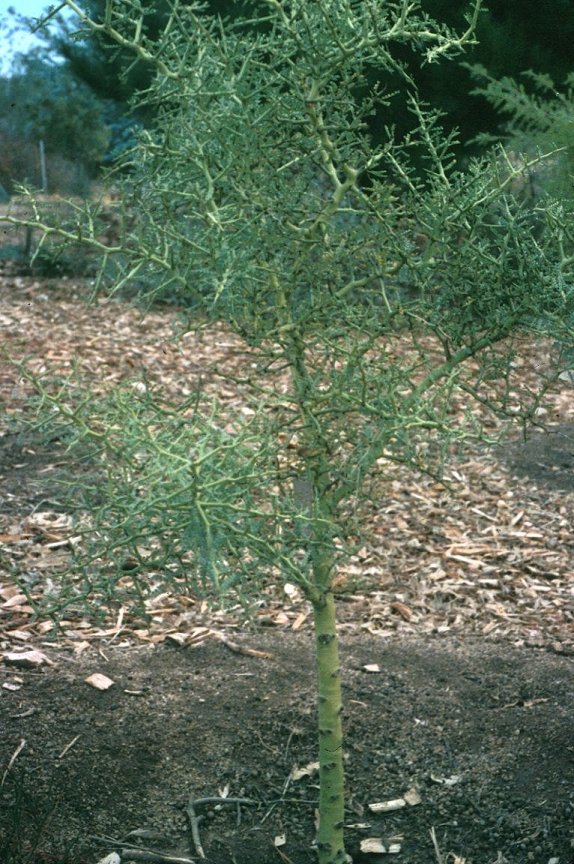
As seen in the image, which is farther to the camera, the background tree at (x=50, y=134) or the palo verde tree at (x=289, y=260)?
the background tree at (x=50, y=134)

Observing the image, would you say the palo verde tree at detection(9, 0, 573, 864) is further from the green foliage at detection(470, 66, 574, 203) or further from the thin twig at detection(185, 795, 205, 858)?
the green foliage at detection(470, 66, 574, 203)

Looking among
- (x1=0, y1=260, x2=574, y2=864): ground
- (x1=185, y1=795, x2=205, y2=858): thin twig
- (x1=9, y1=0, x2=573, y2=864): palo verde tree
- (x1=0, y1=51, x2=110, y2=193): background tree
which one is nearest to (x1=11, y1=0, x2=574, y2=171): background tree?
(x1=0, y1=51, x2=110, y2=193): background tree

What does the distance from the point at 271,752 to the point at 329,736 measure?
2.41 feet

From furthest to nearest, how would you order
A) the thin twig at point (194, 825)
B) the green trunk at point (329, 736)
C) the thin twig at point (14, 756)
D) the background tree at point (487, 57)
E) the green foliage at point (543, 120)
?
the background tree at point (487, 57)
the green foliage at point (543, 120)
the thin twig at point (14, 756)
the thin twig at point (194, 825)
the green trunk at point (329, 736)

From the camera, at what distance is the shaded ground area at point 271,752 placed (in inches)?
121

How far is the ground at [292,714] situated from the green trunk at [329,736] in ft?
0.39

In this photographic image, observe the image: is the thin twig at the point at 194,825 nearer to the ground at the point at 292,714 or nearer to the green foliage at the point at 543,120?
the ground at the point at 292,714

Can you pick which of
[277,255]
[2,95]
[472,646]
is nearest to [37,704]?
[472,646]

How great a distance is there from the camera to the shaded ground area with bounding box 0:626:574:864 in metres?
3.07

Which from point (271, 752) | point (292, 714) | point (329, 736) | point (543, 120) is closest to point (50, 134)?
point (543, 120)

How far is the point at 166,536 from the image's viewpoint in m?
2.12

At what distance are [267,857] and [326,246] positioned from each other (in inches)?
69.2

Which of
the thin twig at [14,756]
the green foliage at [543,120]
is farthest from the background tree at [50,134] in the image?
the thin twig at [14,756]

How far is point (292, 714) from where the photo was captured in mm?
3545
